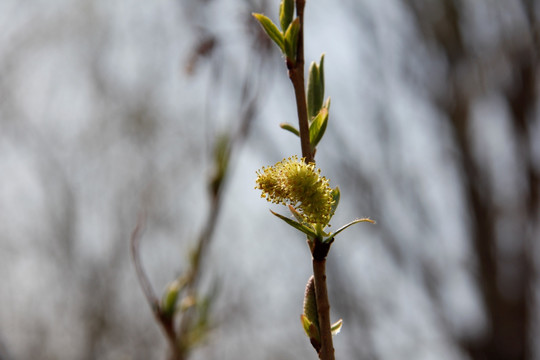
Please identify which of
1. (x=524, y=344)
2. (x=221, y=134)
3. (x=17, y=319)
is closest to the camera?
(x=221, y=134)

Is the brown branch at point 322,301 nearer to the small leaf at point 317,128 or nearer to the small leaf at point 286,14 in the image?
the small leaf at point 317,128

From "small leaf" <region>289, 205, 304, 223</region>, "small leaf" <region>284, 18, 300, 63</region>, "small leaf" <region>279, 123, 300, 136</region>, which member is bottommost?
"small leaf" <region>289, 205, 304, 223</region>

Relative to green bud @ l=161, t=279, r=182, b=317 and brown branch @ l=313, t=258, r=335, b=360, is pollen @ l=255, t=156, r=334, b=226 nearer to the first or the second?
brown branch @ l=313, t=258, r=335, b=360

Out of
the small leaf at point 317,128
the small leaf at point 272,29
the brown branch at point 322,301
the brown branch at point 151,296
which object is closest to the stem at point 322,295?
the brown branch at point 322,301

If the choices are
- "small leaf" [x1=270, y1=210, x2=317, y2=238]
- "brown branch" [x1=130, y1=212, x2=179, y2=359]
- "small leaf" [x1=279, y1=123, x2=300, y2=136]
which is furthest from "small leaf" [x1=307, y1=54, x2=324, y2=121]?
"brown branch" [x1=130, y1=212, x2=179, y2=359]

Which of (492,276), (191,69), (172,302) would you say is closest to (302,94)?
(172,302)

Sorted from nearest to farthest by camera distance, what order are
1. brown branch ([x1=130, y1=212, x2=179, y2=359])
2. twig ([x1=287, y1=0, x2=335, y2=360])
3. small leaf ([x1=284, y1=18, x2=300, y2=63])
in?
twig ([x1=287, y1=0, x2=335, y2=360])
small leaf ([x1=284, y1=18, x2=300, y2=63])
brown branch ([x1=130, y1=212, x2=179, y2=359])

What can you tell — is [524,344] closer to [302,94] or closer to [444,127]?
[444,127]
